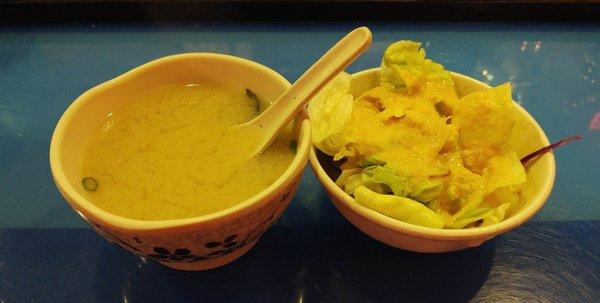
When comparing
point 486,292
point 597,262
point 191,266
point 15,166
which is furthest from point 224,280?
point 597,262

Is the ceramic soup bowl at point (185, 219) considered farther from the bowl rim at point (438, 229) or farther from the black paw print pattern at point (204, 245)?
the bowl rim at point (438, 229)

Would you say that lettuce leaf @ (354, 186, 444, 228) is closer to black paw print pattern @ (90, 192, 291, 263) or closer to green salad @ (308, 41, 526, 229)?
green salad @ (308, 41, 526, 229)

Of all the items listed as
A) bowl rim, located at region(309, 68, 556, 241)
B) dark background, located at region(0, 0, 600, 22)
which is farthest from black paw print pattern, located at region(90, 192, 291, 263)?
dark background, located at region(0, 0, 600, 22)

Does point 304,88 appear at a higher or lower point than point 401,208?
higher

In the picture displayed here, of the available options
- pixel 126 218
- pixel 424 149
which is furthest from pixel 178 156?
pixel 424 149

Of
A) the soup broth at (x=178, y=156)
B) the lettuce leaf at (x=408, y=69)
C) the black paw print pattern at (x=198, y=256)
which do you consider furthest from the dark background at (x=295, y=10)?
the black paw print pattern at (x=198, y=256)

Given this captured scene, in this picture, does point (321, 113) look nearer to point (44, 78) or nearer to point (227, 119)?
point (227, 119)

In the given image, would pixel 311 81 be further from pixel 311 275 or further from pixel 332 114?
pixel 311 275
